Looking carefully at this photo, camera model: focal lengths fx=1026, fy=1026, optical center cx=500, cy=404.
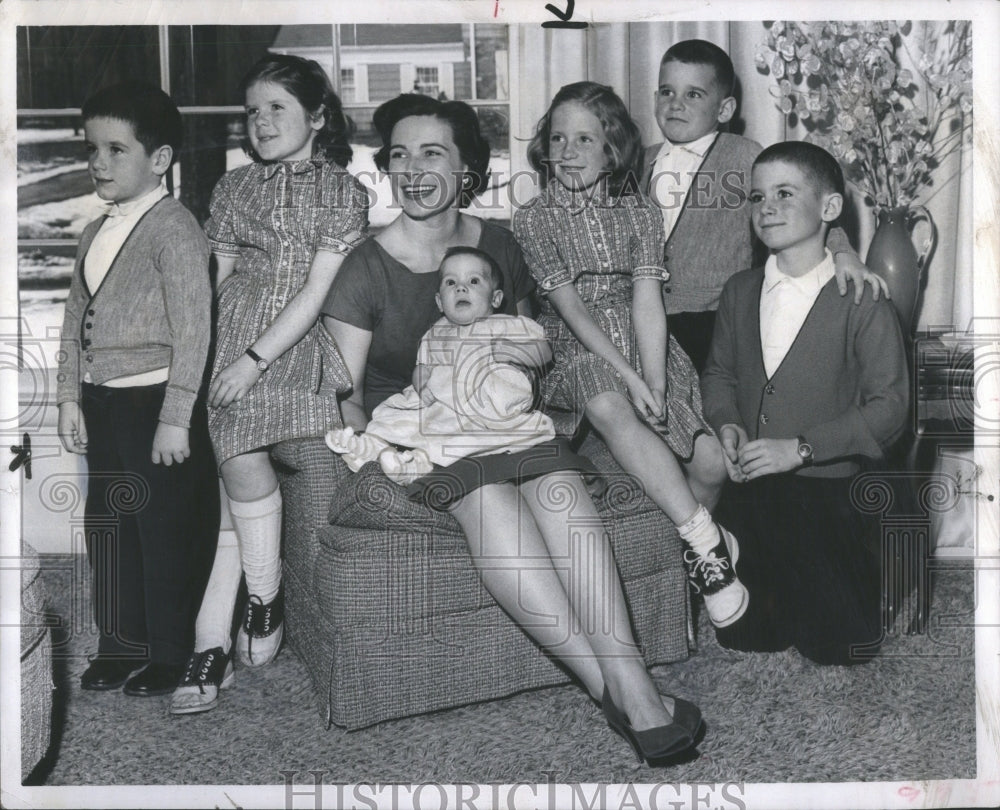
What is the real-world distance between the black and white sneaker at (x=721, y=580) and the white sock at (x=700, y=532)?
0.01 meters

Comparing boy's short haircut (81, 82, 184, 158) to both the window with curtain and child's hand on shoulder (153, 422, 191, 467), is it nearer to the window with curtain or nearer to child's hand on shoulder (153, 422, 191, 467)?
the window with curtain

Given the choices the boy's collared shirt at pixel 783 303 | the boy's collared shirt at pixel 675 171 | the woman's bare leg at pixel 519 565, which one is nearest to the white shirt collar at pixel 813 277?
the boy's collared shirt at pixel 783 303

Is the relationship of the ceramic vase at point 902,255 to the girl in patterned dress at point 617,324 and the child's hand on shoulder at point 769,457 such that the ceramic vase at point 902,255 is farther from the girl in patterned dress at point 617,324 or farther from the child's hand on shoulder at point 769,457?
the girl in patterned dress at point 617,324

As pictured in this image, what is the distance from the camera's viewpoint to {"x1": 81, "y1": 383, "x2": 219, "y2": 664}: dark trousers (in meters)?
2.42

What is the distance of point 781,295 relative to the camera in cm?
247

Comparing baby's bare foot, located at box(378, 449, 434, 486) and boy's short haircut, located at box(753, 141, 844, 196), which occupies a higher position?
boy's short haircut, located at box(753, 141, 844, 196)

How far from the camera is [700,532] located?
2459mm

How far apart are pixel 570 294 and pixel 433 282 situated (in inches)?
13.0

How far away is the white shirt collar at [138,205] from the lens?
242 centimetres

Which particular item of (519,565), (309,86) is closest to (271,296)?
(309,86)

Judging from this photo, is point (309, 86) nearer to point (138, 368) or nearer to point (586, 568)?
point (138, 368)

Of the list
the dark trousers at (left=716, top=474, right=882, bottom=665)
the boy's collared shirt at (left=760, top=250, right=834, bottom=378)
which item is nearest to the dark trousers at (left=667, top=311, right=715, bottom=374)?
the boy's collared shirt at (left=760, top=250, right=834, bottom=378)

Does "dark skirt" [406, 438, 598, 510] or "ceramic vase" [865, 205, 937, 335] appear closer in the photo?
"dark skirt" [406, 438, 598, 510]

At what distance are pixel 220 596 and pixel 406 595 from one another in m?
0.49
